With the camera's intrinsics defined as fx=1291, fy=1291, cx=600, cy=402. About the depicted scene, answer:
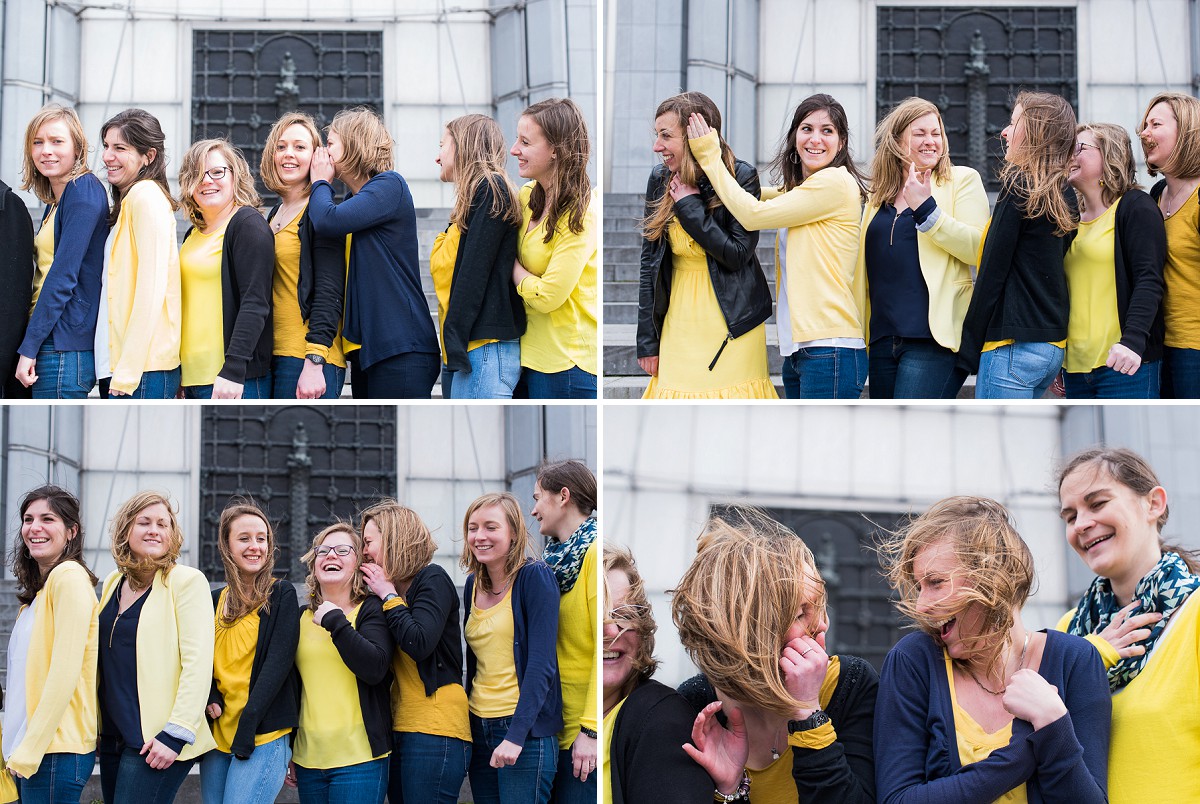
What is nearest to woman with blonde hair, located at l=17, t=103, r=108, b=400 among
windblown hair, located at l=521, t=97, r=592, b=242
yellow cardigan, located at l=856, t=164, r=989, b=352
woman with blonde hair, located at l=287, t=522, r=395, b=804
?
woman with blonde hair, located at l=287, t=522, r=395, b=804

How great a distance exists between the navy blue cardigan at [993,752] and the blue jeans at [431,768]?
138cm

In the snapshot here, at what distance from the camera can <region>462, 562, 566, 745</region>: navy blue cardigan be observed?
3865 millimetres

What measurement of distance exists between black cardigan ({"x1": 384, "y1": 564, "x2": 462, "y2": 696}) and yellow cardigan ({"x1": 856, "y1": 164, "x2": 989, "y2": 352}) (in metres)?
1.58

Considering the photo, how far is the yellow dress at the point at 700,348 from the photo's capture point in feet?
13.4

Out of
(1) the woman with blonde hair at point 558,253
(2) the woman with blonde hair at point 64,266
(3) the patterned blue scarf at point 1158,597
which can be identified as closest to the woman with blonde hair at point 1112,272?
(3) the patterned blue scarf at point 1158,597

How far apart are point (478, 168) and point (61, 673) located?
6.57 ft

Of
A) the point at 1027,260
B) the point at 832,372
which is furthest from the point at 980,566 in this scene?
the point at 1027,260

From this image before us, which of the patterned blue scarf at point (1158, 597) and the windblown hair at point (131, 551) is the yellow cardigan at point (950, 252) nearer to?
the patterned blue scarf at point (1158, 597)

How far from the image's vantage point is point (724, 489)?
290 inches

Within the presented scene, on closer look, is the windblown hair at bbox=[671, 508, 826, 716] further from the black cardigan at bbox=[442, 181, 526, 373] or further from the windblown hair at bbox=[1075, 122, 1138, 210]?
the windblown hair at bbox=[1075, 122, 1138, 210]

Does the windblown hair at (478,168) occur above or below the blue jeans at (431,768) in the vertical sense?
above

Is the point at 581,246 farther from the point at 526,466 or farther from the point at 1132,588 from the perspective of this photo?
the point at 526,466

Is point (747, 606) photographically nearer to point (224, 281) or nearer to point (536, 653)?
point (536, 653)

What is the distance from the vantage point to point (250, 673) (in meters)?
3.94
